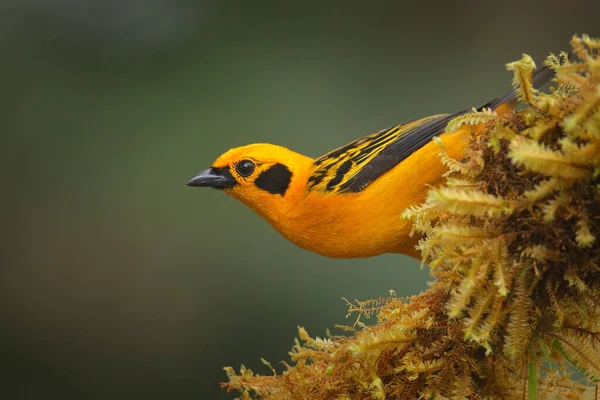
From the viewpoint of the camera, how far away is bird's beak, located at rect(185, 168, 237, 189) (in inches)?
123

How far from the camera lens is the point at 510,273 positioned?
131 centimetres

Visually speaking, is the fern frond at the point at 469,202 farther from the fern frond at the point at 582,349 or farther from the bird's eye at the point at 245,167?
the bird's eye at the point at 245,167

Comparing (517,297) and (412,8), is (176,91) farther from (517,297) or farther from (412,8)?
(517,297)

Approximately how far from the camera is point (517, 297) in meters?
1.34

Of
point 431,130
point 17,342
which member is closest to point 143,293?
point 17,342

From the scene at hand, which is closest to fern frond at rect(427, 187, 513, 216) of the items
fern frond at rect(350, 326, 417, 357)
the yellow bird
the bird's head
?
fern frond at rect(350, 326, 417, 357)

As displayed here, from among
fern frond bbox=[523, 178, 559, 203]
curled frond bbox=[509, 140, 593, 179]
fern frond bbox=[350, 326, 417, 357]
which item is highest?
curled frond bbox=[509, 140, 593, 179]

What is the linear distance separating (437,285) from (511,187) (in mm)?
338

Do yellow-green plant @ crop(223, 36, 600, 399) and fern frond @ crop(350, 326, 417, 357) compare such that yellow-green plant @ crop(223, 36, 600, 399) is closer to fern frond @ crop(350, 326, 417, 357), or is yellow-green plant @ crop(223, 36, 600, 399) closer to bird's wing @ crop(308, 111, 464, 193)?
fern frond @ crop(350, 326, 417, 357)

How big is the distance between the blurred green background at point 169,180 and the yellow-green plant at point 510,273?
117 inches

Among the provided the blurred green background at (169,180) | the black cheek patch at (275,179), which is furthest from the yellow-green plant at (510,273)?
the blurred green background at (169,180)

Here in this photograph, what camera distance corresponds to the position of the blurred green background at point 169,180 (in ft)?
16.5

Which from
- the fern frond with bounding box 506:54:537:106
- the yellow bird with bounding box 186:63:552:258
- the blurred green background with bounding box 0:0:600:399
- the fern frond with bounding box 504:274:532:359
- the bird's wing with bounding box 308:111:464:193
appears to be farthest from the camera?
the blurred green background with bounding box 0:0:600:399

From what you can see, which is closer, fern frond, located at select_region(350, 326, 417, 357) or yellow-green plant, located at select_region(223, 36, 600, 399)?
yellow-green plant, located at select_region(223, 36, 600, 399)
